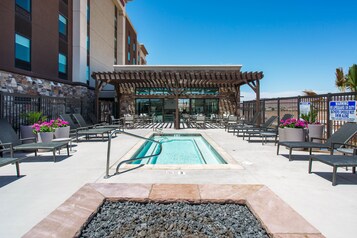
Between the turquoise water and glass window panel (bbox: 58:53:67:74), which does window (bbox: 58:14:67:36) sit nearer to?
glass window panel (bbox: 58:53:67:74)

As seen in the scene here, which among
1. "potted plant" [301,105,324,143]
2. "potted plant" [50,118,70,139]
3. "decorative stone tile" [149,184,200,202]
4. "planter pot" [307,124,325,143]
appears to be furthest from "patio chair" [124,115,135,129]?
"decorative stone tile" [149,184,200,202]

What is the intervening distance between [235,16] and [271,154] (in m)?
18.6

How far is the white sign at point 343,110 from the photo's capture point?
6168mm

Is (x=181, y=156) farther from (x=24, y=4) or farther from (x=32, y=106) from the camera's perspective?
(x=24, y=4)

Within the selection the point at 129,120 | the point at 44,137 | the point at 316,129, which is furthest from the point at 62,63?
the point at 316,129

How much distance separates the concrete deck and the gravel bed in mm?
700

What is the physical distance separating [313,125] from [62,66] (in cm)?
1481

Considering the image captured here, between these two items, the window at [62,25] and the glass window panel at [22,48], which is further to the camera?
the window at [62,25]

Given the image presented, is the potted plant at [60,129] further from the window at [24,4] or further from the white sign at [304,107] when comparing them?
the white sign at [304,107]

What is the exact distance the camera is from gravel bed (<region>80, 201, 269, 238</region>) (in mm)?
2518

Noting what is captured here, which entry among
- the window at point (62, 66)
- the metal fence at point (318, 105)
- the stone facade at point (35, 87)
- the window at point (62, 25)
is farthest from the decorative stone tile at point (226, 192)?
the window at point (62, 25)

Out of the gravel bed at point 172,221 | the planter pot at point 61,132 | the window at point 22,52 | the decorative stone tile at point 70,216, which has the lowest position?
the gravel bed at point 172,221

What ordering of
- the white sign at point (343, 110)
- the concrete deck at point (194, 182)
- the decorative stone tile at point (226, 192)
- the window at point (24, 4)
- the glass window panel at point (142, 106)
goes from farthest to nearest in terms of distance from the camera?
the glass window panel at point (142, 106)
the window at point (24, 4)
the white sign at point (343, 110)
the decorative stone tile at point (226, 192)
the concrete deck at point (194, 182)

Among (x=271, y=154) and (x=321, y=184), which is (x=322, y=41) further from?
(x=321, y=184)
